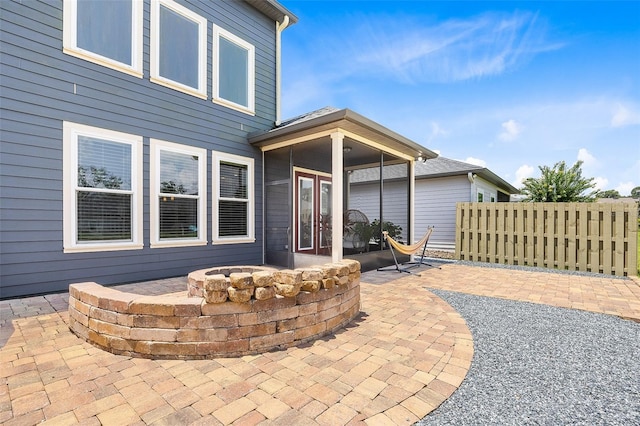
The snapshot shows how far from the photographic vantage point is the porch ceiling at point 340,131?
5090mm

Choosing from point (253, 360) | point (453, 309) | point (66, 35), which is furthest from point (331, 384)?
point (66, 35)

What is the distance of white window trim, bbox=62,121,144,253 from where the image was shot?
4214 mm

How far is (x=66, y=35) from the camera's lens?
423cm

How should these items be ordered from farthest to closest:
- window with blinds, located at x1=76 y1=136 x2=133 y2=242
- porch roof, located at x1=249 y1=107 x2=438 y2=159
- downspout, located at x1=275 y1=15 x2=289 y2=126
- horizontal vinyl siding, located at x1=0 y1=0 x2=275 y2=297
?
1. downspout, located at x1=275 y1=15 x2=289 y2=126
2. porch roof, located at x1=249 y1=107 x2=438 y2=159
3. window with blinds, located at x1=76 y1=136 x2=133 y2=242
4. horizontal vinyl siding, located at x1=0 y1=0 x2=275 y2=297

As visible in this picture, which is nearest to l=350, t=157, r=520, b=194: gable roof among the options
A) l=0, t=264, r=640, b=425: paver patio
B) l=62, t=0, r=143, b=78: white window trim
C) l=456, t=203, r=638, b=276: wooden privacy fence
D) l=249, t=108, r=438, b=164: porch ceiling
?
l=456, t=203, r=638, b=276: wooden privacy fence

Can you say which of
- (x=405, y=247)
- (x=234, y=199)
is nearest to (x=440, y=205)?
(x=405, y=247)

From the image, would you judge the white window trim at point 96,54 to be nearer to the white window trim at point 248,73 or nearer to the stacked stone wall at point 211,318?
the white window trim at point 248,73

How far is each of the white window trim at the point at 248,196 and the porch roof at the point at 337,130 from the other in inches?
21.9

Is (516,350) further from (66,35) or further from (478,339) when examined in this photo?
(66,35)

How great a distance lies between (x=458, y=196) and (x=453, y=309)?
22.9ft

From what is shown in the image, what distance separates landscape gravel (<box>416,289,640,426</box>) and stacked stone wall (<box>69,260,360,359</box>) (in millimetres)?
1274

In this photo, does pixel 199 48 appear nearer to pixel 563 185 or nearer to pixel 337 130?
pixel 337 130

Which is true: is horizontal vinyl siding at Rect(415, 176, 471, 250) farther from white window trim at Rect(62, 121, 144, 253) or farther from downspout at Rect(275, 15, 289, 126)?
white window trim at Rect(62, 121, 144, 253)

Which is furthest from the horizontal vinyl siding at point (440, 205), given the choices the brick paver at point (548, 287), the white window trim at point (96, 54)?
the white window trim at point (96, 54)
